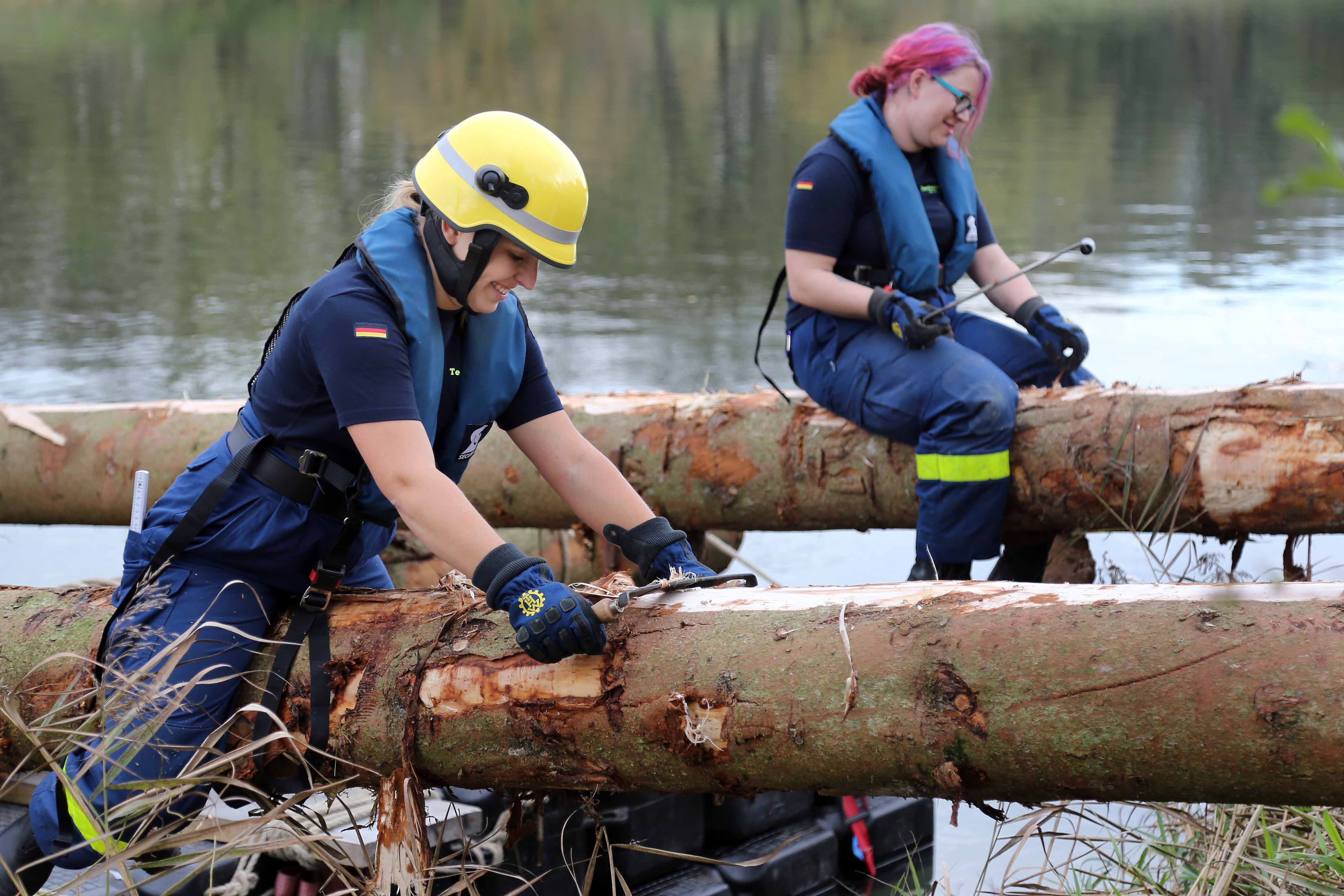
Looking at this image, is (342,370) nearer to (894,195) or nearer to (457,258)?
(457,258)

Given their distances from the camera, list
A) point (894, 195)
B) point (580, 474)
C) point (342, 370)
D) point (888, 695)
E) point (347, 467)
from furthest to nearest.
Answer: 1. point (894, 195)
2. point (580, 474)
3. point (347, 467)
4. point (342, 370)
5. point (888, 695)

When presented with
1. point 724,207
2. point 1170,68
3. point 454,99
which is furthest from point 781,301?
point 1170,68

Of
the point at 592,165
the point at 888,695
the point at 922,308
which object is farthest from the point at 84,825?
the point at 592,165

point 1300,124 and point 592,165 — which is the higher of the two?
point 592,165

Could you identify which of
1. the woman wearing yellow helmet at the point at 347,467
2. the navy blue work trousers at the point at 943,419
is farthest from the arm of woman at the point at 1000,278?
the woman wearing yellow helmet at the point at 347,467

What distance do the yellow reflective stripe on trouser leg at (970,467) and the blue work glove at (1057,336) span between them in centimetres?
61

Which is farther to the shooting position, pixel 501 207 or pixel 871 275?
pixel 871 275

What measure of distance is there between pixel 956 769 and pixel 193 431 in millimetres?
3298

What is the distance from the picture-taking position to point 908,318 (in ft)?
12.0

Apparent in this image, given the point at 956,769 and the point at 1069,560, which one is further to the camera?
the point at 1069,560

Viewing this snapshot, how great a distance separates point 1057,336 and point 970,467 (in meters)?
0.74

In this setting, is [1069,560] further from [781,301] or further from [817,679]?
[781,301]

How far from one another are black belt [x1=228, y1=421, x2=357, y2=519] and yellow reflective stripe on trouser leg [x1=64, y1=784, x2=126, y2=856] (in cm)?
67

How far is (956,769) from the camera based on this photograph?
2.09m
